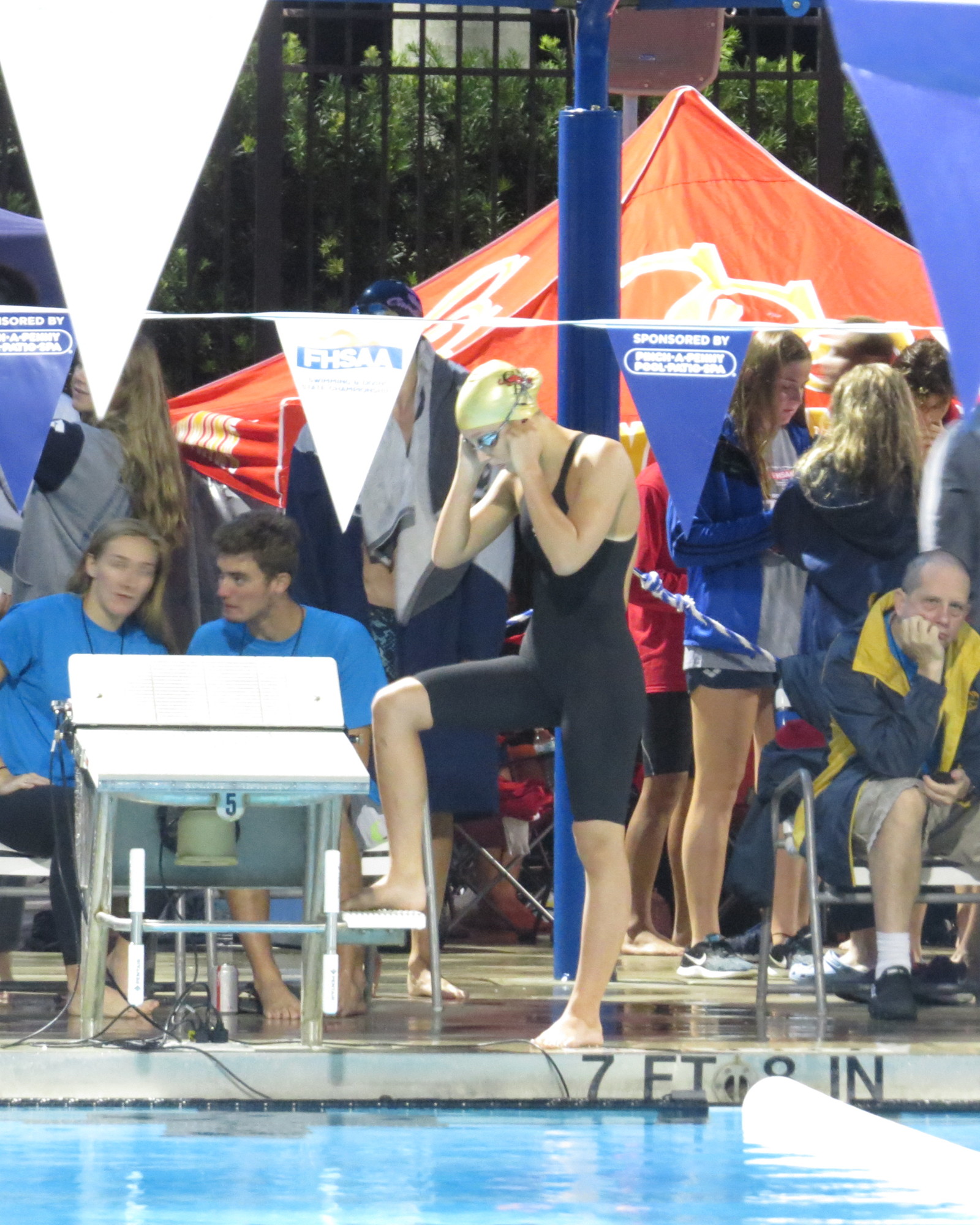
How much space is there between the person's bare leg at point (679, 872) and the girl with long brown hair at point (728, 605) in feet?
1.56

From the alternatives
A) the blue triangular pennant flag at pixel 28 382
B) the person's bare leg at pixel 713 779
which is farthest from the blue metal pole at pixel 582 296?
the blue triangular pennant flag at pixel 28 382

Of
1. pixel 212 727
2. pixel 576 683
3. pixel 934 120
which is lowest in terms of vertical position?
pixel 212 727

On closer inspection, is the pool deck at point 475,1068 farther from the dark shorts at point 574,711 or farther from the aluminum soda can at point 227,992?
the dark shorts at point 574,711

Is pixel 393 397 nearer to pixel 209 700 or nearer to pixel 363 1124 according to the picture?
pixel 209 700

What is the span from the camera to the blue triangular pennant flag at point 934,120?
286cm

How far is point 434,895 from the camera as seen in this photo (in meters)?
6.24

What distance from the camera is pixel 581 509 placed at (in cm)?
574

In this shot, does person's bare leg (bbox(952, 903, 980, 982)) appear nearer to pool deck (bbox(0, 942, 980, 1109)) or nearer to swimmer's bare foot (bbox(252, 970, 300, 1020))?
pool deck (bbox(0, 942, 980, 1109))

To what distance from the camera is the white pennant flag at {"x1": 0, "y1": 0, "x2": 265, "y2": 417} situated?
3.71 m

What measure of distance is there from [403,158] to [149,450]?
4419mm

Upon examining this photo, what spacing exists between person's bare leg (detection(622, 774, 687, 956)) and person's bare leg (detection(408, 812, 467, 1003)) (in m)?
0.83

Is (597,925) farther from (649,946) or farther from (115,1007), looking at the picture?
(649,946)

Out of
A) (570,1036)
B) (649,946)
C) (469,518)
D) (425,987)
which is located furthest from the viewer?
(649,946)

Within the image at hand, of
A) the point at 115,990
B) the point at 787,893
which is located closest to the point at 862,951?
the point at 787,893
